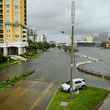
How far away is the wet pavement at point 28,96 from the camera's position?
34250 mm

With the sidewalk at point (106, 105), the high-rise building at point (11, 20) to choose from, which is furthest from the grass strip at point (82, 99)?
the high-rise building at point (11, 20)

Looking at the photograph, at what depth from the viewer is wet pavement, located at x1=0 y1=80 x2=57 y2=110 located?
112ft

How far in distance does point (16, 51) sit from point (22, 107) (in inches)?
3897

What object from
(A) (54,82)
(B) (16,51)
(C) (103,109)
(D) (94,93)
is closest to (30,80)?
(A) (54,82)

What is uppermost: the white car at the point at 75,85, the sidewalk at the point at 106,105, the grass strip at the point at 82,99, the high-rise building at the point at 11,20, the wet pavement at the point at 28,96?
the high-rise building at the point at 11,20

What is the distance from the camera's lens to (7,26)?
143m

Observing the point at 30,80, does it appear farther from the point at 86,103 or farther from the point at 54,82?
the point at 86,103

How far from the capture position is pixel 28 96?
130ft

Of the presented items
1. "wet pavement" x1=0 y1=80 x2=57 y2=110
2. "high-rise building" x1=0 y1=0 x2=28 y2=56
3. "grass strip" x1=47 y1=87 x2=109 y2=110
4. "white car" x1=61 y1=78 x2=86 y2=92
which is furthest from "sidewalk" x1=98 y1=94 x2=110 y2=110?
"high-rise building" x1=0 y1=0 x2=28 y2=56

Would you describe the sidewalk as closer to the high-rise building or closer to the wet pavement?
the wet pavement

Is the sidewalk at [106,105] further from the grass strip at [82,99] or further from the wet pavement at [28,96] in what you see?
the wet pavement at [28,96]

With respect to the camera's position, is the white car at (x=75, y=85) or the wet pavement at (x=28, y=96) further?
the white car at (x=75, y=85)

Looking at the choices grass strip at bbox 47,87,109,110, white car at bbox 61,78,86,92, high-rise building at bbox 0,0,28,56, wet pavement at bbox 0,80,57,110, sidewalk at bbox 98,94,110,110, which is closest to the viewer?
sidewalk at bbox 98,94,110,110

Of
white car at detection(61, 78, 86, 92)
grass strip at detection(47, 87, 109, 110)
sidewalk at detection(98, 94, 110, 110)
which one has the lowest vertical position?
sidewalk at detection(98, 94, 110, 110)
